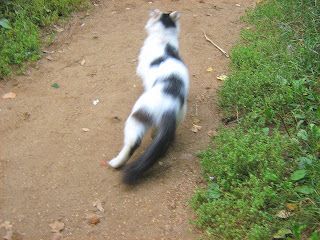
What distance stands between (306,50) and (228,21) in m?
2.65

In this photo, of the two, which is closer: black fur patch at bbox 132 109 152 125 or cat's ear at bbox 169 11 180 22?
black fur patch at bbox 132 109 152 125

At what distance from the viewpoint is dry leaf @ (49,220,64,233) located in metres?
2.74

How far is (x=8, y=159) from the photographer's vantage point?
3479mm

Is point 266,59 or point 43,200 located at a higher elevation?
point 266,59

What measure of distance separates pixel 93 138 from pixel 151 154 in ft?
3.71

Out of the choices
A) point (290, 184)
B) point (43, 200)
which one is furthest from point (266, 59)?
point (43, 200)

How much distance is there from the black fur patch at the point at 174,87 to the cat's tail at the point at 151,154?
1.05 feet

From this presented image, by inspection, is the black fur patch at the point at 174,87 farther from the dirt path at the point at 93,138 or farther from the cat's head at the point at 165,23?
the cat's head at the point at 165,23

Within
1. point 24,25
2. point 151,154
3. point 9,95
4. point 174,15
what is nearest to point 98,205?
point 151,154

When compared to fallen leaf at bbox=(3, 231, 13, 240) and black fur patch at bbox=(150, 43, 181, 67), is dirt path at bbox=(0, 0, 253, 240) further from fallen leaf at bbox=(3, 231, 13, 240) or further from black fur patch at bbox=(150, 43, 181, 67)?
black fur patch at bbox=(150, 43, 181, 67)

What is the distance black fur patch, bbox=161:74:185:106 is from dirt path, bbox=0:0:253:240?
0.72 m

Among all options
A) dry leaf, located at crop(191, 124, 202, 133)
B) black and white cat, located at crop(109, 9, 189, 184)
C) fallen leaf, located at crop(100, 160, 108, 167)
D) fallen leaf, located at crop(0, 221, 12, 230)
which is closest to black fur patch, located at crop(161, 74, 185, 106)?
black and white cat, located at crop(109, 9, 189, 184)

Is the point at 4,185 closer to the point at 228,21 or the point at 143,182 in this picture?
the point at 143,182

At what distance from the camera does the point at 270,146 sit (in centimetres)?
296
